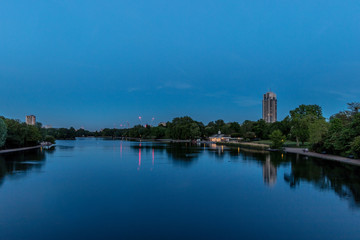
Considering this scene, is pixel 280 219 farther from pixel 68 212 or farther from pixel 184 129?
pixel 184 129

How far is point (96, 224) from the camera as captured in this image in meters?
9.49

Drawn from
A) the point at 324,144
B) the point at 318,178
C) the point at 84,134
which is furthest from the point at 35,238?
the point at 84,134

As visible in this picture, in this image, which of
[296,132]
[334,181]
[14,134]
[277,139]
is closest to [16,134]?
[14,134]

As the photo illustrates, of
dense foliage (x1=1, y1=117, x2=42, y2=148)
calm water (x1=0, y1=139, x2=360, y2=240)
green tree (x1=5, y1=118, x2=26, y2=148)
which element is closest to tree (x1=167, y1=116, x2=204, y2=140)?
dense foliage (x1=1, y1=117, x2=42, y2=148)

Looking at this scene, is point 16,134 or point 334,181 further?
point 16,134

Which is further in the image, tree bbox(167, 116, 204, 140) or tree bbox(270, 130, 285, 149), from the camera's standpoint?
tree bbox(167, 116, 204, 140)

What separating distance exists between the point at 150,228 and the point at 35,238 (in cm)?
366

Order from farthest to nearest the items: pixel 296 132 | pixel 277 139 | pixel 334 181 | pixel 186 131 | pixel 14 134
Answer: pixel 186 131
pixel 296 132
pixel 277 139
pixel 14 134
pixel 334 181

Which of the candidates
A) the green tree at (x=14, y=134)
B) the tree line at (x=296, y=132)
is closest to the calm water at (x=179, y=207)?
the tree line at (x=296, y=132)

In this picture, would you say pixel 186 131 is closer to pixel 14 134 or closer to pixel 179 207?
pixel 14 134

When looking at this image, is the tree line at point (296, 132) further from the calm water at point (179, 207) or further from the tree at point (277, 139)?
the calm water at point (179, 207)

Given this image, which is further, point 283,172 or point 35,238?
point 283,172

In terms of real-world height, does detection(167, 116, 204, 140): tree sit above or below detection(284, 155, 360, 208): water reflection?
above

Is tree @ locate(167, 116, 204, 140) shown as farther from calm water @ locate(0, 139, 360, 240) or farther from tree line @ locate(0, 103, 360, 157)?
calm water @ locate(0, 139, 360, 240)
